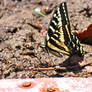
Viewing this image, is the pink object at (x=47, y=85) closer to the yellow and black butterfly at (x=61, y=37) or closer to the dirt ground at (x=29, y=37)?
the dirt ground at (x=29, y=37)

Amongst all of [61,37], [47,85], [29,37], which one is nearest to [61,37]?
[61,37]

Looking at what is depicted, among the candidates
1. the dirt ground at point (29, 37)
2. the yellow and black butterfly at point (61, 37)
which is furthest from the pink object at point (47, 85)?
the yellow and black butterfly at point (61, 37)

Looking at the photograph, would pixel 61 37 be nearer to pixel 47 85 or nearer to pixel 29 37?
pixel 29 37

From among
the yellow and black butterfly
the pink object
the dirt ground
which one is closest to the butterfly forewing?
the yellow and black butterfly

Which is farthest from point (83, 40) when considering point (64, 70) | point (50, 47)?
point (64, 70)

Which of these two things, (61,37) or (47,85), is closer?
(47,85)

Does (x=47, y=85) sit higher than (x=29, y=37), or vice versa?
(x=29, y=37)

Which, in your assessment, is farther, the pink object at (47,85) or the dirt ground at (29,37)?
the dirt ground at (29,37)

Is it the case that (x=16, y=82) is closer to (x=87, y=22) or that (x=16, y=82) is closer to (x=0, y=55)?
(x=0, y=55)

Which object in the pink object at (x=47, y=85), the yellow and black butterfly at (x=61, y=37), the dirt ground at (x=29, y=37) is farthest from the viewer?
the yellow and black butterfly at (x=61, y=37)
